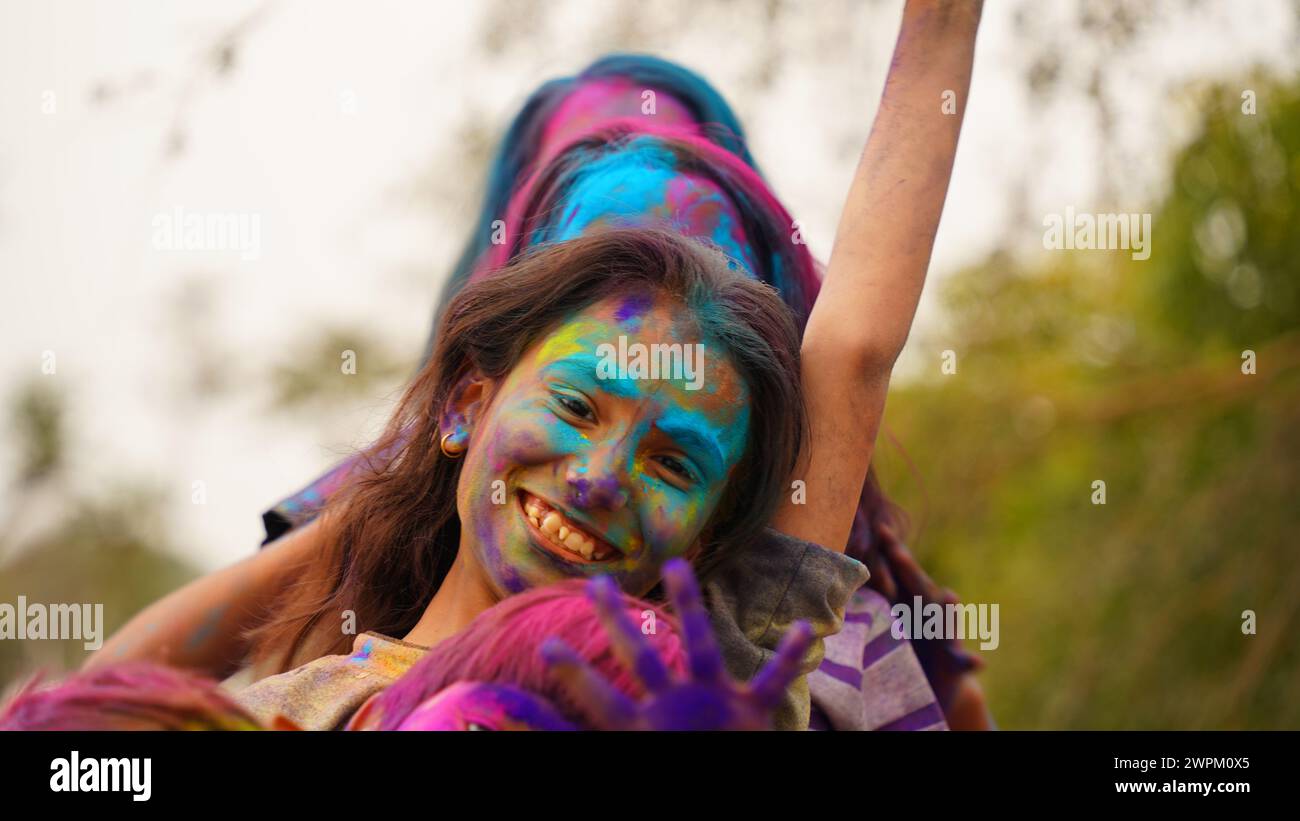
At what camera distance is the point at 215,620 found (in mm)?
2428

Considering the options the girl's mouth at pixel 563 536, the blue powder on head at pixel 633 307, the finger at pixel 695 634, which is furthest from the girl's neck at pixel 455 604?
the finger at pixel 695 634

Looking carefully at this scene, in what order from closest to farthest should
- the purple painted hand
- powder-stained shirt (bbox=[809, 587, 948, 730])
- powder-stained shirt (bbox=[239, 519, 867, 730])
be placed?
1. the purple painted hand
2. powder-stained shirt (bbox=[239, 519, 867, 730])
3. powder-stained shirt (bbox=[809, 587, 948, 730])

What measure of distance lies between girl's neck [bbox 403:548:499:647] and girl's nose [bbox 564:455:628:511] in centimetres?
20

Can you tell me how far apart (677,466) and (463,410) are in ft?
1.10

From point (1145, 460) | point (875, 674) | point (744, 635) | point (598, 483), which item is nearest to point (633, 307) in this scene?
point (598, 483)

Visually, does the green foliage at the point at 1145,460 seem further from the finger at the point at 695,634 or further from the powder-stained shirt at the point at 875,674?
the finger at the point at 695,634

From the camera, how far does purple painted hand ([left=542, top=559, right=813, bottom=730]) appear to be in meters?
1.16

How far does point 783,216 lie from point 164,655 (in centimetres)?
125

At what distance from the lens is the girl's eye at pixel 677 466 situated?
178 centimetres

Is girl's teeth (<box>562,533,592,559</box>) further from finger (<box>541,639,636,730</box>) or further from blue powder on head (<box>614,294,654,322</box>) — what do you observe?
finger (<box>541,639,636,730</box>)

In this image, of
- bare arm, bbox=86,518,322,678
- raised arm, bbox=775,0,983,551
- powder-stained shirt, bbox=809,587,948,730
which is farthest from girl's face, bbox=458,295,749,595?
bare arm, bbox=86,518,322,678

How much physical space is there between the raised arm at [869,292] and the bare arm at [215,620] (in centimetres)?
95

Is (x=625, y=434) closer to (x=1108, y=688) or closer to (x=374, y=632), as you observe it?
(x=374, y=632)

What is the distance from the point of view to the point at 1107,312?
5691 millimetres
